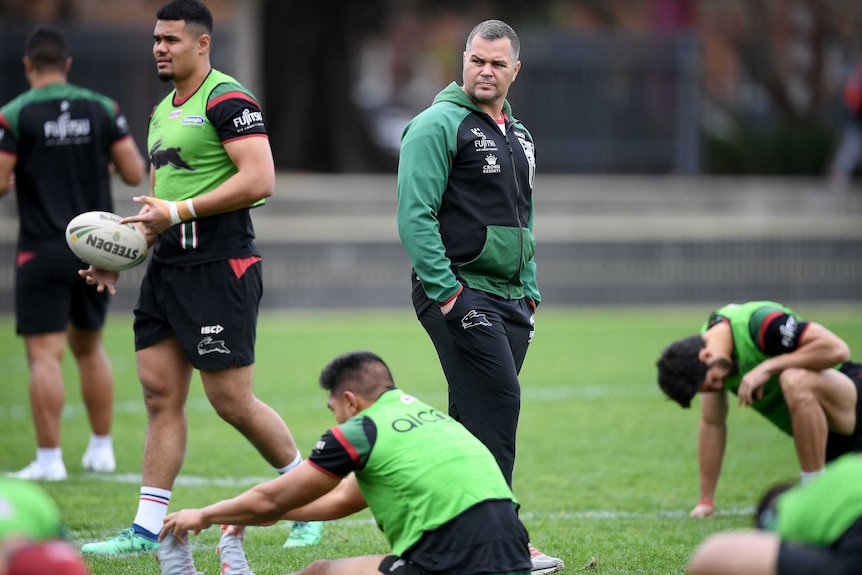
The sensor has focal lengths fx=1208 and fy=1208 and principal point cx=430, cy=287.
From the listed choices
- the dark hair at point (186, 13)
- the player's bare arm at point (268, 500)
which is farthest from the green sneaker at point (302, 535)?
the dark hair at point (186, 13)

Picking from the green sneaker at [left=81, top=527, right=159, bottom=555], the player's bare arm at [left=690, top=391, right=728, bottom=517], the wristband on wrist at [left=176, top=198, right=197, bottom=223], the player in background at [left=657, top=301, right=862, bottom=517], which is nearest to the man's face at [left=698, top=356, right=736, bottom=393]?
the player in background at [left=657, top=301, right=862, bottom=517]

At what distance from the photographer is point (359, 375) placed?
14.9 ft

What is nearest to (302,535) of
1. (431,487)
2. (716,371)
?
(431,487)

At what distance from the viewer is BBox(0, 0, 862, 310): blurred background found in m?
18.6

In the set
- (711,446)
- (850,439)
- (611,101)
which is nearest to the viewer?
(850,439)

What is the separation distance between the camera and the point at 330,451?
4.37 meters

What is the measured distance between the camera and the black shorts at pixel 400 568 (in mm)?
4387

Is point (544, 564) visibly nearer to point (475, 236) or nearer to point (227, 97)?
point (475, 236)

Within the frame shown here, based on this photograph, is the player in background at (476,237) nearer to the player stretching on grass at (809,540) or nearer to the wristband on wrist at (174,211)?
the wristband on wrist at (174,211)

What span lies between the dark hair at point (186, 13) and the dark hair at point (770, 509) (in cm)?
342

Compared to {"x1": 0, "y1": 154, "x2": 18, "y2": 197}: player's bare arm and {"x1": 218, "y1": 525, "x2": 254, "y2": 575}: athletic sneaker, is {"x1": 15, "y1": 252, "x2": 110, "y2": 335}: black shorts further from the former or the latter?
{"x1": 218, "y1": 525, "x2": 254, "y2": 575}: athletic sneaker

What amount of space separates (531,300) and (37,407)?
3.54 m

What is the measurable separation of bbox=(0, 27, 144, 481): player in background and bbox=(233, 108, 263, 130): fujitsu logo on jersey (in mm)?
2418

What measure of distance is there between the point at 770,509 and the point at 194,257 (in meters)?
2.94
